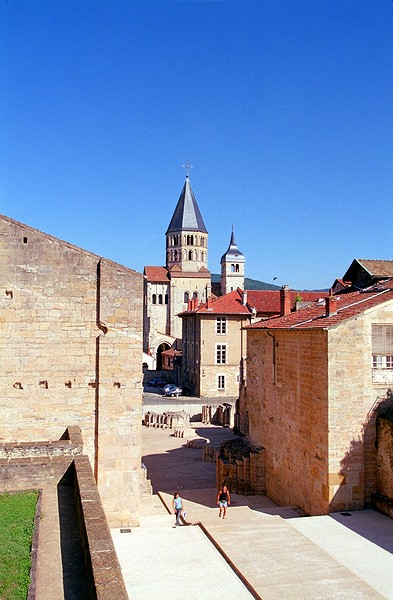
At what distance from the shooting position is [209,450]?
28562 mm

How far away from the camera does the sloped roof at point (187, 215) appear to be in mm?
95562

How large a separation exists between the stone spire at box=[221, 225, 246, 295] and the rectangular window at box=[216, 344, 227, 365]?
47.5 metres

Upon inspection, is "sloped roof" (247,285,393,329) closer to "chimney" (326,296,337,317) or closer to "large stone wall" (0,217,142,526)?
"chimney" (326,296,337,317)

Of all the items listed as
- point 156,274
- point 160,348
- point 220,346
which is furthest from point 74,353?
point 156,274

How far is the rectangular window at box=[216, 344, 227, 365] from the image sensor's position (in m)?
47.3

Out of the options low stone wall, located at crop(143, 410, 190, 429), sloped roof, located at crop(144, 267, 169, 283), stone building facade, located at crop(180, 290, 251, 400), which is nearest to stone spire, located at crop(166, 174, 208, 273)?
sloped roof, located at crop(144, 267, 169, 283)

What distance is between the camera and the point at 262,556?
12211 millimetres

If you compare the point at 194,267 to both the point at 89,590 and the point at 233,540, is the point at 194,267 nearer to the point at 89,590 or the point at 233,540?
the point at 233,540

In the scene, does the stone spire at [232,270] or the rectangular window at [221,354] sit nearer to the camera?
the rectangular window at [221,354]

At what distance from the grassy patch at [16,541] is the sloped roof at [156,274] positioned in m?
76.4

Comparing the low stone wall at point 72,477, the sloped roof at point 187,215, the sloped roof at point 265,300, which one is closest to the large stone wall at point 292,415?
the low stone wall at point 72,477

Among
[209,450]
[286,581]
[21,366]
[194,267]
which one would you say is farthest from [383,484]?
[194,267]

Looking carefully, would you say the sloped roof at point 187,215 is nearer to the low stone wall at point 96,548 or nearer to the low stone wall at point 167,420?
the low stone wall at point 167,420

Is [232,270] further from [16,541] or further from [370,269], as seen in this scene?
[16,541]
